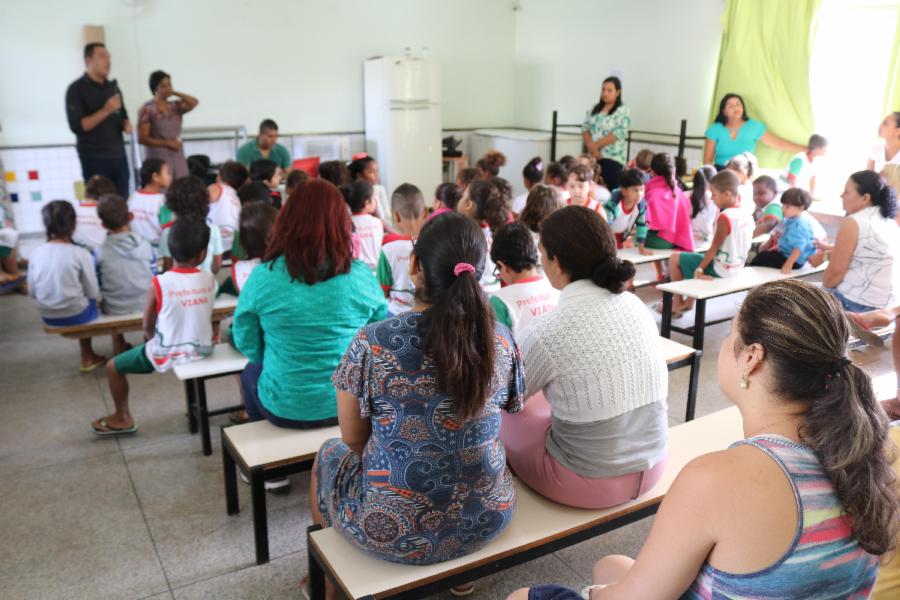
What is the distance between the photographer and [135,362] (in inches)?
118

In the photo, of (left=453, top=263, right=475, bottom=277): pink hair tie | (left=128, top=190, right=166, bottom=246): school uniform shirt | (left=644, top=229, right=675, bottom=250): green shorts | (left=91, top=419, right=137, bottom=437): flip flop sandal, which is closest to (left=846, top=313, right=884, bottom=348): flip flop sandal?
(left=644, top=229, right=675, bottom=250): green shorts

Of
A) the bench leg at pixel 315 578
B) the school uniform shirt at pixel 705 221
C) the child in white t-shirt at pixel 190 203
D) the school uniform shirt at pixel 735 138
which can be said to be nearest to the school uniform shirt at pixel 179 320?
the child in white t-shirt at pixel 190 203

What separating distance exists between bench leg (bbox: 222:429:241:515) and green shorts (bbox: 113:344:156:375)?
0.68m

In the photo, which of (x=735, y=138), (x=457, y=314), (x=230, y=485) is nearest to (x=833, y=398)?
(x=457, y=314)

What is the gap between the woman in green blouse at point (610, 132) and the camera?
702 centimetres

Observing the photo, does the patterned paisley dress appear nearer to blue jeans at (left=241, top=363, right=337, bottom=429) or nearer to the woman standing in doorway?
blue jeans at (left=241, top=363, right=337, bottom=429)

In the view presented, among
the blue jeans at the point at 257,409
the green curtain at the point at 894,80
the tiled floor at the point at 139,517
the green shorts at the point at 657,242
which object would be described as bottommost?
the tiled floor at the point at 139,517

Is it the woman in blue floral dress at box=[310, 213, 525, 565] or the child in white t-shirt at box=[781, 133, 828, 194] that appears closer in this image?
the woman in blue floral dress at box=[310, 213, 525, 565]

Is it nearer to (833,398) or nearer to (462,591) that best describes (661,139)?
(462,591)

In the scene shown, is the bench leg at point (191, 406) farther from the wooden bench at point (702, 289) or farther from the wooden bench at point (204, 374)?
the wooden bench at point (702, 289)

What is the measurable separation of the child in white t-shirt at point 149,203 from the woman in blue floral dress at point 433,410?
349 centimetres

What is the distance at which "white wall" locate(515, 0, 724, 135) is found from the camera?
714 centimetres

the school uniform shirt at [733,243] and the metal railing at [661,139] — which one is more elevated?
the metal railing at [661,139]

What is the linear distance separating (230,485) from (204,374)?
1.55 ft
